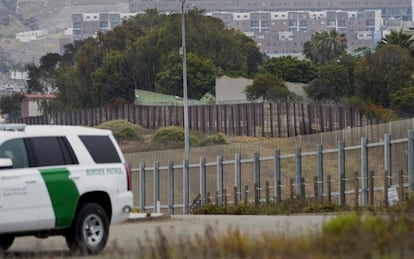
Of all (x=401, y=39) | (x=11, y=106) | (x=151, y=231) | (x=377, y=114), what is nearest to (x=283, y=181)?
(x=151, y=231)

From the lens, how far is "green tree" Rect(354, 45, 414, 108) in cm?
10662

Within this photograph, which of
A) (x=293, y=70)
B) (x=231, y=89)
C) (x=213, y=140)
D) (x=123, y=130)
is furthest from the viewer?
(x=293, y=70)

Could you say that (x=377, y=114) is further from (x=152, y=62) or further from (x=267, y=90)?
(x=152, y=62)

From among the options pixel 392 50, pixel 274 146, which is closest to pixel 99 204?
pixel 274 146

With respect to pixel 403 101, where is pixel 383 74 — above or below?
above

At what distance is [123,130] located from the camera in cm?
9712

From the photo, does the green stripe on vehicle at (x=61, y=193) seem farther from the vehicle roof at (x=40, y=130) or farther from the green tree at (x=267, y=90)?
the green tree at (x=267, y=90)

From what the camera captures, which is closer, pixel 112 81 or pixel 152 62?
pixel 112 81

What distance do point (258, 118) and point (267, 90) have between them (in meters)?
19.2

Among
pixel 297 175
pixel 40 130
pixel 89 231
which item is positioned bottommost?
pixel 297 175

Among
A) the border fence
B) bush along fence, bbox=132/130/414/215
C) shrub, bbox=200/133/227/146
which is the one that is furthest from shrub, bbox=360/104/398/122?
bush along fence, bbox=132/130/414/215

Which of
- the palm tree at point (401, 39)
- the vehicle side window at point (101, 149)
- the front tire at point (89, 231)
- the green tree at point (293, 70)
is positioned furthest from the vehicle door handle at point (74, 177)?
the green tree at point (293, 70)

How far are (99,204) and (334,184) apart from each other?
72.0 ft

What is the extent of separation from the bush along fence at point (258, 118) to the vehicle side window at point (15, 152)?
56.5m
